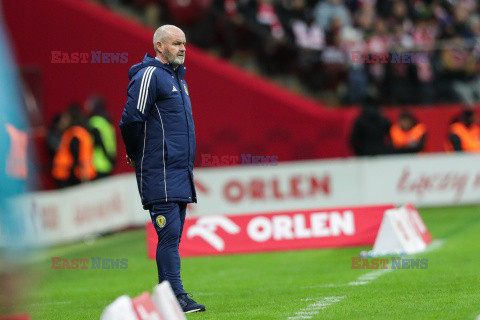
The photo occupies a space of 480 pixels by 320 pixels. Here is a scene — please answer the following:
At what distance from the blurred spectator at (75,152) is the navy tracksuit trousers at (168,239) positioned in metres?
9.80

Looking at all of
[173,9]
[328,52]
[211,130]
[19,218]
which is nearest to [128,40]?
[173,9]

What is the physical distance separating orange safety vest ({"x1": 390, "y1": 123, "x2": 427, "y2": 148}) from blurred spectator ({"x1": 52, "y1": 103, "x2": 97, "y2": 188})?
6.62 m

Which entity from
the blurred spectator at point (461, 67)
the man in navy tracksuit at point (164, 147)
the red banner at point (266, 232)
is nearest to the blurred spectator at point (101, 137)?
the red banner at point (266, 232)

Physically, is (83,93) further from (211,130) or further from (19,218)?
(19,218)

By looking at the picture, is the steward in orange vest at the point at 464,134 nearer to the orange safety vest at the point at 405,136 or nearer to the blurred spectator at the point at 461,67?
the orange safety vest at the point at 405,136

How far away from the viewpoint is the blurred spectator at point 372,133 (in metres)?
22.1

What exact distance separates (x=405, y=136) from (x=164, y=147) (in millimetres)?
14104

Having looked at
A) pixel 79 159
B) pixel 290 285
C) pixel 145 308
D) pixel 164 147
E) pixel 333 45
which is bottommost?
pixel 290 285

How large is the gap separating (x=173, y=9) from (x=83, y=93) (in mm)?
2737

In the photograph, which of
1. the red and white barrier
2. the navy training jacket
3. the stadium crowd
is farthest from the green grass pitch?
the stadium crowd

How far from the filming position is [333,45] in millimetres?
24641

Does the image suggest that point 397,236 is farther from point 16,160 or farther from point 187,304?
point 16,160

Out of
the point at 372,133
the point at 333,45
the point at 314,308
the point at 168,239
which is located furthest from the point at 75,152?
the point at 314,308

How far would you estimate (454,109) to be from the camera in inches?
983
